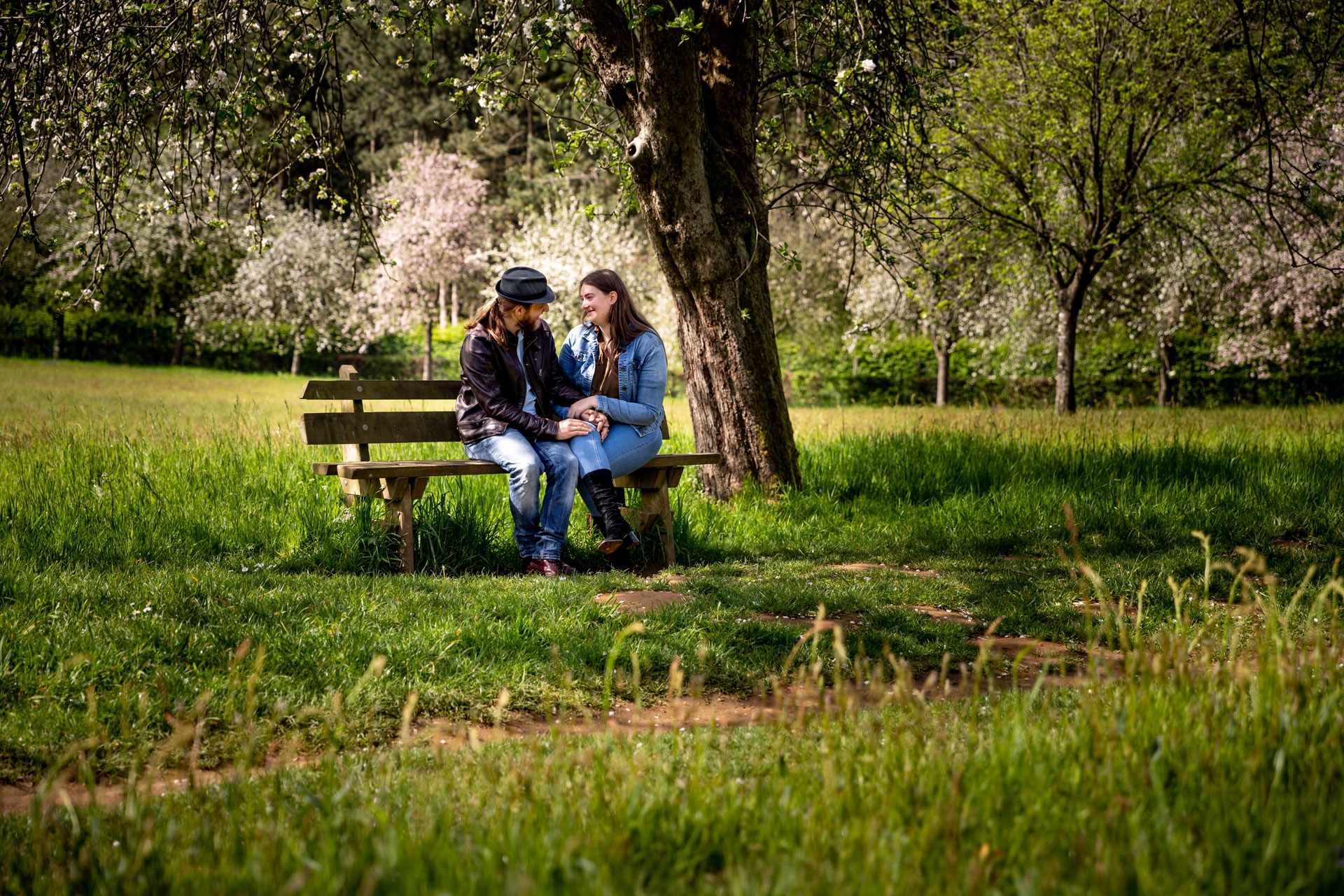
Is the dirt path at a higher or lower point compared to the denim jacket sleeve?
lower

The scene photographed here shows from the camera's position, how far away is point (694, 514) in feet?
23.6

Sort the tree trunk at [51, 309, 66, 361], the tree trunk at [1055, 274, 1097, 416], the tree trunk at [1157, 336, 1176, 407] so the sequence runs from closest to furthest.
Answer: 1. the tree trunk at [1055, 274, 1097, 416]
2. the tree trunk at [1157, 336, 1176, 407]
3. the tree trunk at [51, 309, 66, 361]

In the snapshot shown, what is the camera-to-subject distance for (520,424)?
6.07 m

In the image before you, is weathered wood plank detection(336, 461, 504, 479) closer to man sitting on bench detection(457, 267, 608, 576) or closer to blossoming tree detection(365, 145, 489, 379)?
man sitting on bench detection(457, 267, 608, 576)

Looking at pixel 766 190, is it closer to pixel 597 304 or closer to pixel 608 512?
pixel 597 304

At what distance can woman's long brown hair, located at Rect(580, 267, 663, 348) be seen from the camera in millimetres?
6328

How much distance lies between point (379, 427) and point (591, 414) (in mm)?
1269

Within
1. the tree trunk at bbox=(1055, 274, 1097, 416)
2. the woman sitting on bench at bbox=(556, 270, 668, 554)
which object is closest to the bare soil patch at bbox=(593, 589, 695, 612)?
the woman sitting on bench at bbox=(556, 270, 668, 554)

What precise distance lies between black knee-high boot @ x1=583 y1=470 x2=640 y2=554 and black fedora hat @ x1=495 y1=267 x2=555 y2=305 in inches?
42.6

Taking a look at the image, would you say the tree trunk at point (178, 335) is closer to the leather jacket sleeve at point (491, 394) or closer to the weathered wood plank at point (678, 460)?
the leather jacket sleeve at point (491, 394)

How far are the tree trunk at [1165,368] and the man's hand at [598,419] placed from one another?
18.0 meters

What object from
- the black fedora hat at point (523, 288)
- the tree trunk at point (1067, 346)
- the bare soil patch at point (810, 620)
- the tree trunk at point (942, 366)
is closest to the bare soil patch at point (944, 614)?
the bare soil patch at point (810, 620)

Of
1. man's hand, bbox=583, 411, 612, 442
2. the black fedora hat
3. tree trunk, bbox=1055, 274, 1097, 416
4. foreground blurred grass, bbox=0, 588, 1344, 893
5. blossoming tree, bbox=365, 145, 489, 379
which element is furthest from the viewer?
blossoming tree, bbox=365, 145, 489, 379

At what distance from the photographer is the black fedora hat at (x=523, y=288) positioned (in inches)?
238
